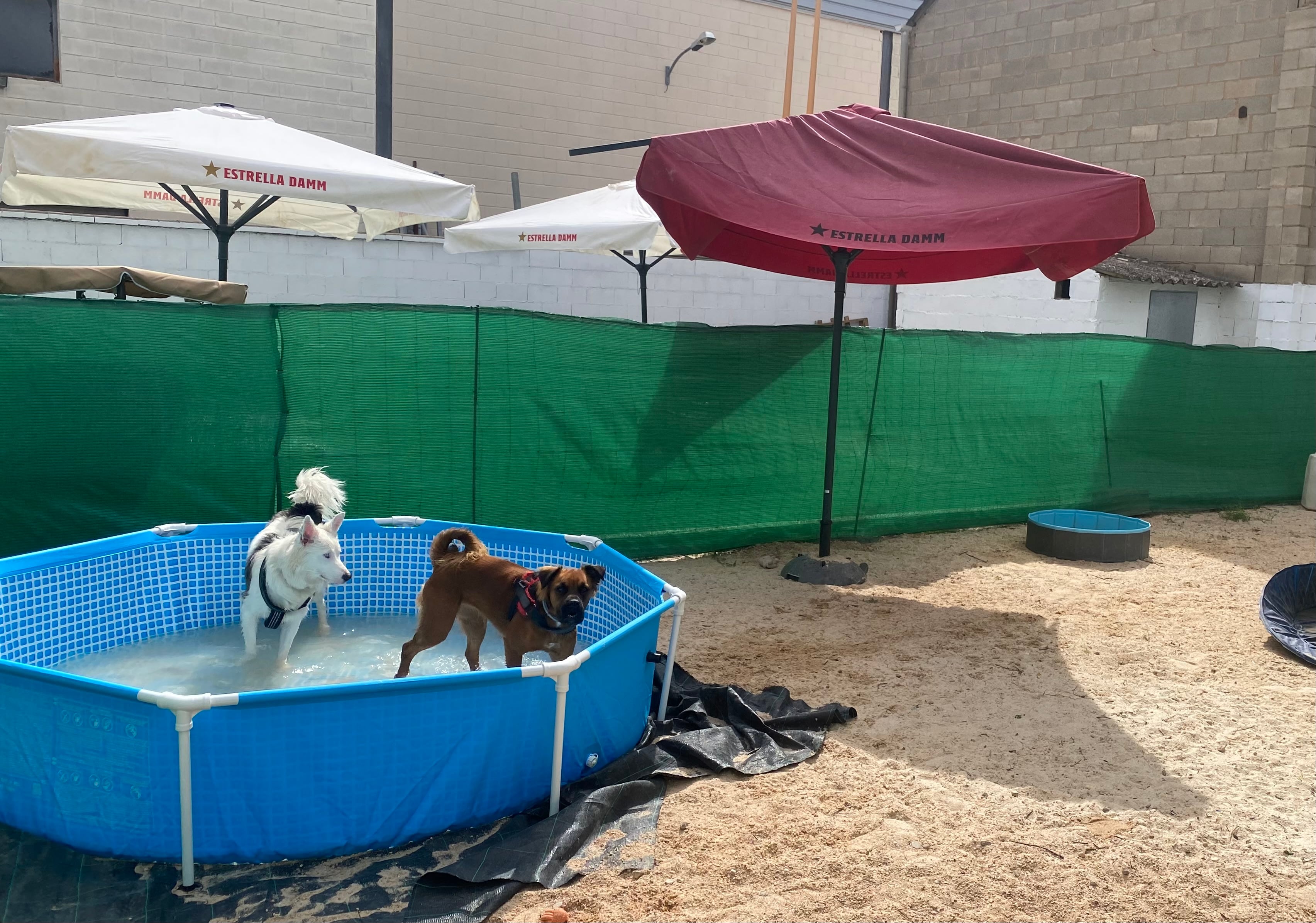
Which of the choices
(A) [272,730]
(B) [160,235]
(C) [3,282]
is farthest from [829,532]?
(B) [160,235]

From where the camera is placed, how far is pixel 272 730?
11.3 feet

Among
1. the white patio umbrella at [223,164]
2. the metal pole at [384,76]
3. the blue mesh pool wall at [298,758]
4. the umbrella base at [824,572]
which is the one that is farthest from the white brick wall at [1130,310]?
the blue mesh pool wall at [298,758]

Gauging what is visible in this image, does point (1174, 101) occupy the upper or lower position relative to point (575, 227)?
upper

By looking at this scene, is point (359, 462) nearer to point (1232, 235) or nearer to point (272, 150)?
point (272, 150)

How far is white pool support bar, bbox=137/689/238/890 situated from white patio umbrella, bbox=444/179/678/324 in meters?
6.82

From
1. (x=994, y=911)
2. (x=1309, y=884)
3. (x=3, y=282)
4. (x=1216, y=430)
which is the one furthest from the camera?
(x=1216, y=430)

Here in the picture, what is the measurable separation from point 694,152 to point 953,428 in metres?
4.10

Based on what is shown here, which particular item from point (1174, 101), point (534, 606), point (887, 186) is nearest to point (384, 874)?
point (534, 606)

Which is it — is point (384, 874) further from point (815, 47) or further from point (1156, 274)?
point (815, 47)

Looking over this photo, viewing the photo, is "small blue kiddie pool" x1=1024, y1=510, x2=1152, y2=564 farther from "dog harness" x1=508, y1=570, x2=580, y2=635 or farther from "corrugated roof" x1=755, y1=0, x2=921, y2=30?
"corrugated roof" x1=755, y1=0, x2=921, y2=30

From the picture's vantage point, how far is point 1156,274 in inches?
601

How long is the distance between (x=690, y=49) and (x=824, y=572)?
40.5 ft

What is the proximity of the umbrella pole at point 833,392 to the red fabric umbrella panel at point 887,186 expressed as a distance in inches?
31.7

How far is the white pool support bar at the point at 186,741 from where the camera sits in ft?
10.8
